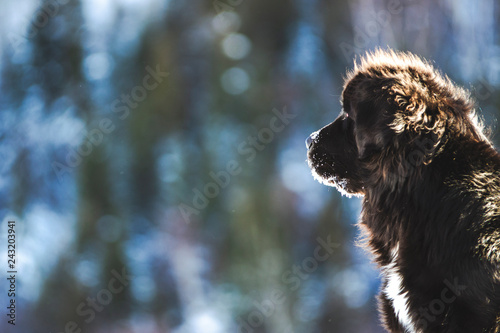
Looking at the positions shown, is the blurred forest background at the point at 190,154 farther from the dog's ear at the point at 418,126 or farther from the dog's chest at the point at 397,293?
the dog's ear at the point at 418,126

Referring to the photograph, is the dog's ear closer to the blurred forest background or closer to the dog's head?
the dog's head

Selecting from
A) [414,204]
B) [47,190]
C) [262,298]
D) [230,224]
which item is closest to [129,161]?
[47,190]

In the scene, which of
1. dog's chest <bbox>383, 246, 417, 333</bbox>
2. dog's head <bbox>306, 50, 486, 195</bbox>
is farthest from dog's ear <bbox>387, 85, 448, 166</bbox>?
dog's chest <bbox>383, 246, 417, 333</bbox>

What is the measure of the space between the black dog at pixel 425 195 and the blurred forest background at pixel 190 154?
3847 millimetres

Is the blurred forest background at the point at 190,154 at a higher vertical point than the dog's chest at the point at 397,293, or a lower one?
higher

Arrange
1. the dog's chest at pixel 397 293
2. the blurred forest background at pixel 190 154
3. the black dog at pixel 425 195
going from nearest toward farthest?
the black dog at pixel 425 195, the dog's chest at pixel 397 293, the blurred forest background at pixel 190 154

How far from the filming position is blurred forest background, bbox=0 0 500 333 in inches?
241

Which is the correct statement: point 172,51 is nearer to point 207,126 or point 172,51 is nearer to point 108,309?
point 207,126

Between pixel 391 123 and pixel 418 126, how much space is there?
120 millimetres

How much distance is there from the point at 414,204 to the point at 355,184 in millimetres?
442

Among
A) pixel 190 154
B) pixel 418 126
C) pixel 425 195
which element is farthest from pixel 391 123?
pixel 190 154

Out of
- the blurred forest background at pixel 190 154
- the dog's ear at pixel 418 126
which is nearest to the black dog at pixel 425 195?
the dog's ear at pixel 418 126

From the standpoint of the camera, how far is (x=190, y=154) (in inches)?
261

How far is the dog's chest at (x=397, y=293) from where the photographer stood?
211cm
